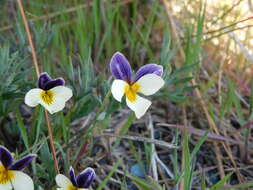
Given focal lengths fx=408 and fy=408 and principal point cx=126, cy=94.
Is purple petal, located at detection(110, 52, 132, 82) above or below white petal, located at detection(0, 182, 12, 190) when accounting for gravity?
above

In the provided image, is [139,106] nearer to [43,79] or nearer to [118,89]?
[118,89]

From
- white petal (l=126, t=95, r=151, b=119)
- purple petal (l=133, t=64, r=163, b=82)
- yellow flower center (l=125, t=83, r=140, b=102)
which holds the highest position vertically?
purple petal (l=133, t=64, r=163, b=82)

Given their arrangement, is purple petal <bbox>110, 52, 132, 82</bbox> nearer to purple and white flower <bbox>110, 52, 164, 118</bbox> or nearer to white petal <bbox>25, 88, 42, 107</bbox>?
purple and white flower <bbox>110, 52, 164, 118</bbox>

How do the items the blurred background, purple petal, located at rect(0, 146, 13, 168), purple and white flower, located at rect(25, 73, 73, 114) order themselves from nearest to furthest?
purple petal, located at rect(0, 146, 13, 168) < purple and white flower, located at rect(25, 73, 73, 114) < the blurred background

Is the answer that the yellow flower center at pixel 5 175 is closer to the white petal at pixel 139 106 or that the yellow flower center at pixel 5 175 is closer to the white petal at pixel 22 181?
the white petal at pixel 22 181

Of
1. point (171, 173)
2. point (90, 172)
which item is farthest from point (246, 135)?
point (90, 172)

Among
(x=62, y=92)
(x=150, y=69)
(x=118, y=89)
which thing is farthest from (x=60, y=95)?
(x=150, y=69)

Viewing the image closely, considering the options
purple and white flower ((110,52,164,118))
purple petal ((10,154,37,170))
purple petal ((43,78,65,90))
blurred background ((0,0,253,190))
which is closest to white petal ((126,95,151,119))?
purple and white flower ((110,52,164,118))

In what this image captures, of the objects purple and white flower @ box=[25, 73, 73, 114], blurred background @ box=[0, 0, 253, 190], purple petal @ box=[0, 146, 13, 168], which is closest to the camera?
purple petal @ box=[0, 146, 13, 168]
